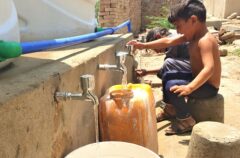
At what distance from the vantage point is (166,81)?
2758mm

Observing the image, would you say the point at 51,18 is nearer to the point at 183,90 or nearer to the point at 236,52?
the point at 183,90

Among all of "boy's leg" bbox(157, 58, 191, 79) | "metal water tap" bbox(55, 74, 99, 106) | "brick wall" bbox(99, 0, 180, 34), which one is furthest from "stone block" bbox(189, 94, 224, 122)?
"brick wall" bbox(99, 0, 180, 34)

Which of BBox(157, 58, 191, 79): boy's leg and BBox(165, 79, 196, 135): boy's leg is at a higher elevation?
BBox(157, 58, 191, 79): boy's leg

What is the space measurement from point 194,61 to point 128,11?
6.14 m

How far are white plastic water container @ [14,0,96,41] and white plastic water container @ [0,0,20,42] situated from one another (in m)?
0.70

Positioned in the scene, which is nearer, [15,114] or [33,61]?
[15,114]

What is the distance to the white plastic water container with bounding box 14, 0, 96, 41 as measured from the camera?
2172mm

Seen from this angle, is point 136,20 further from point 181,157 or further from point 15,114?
point 15,114

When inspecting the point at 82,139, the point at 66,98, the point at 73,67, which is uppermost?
the point at 73,67

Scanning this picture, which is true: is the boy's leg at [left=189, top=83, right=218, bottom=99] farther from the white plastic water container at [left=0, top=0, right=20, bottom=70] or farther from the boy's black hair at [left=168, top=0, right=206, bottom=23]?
the white plastic water container at [left=0, top=0, right=20, bottom=70]

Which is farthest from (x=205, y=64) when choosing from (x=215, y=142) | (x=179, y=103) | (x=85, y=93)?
(x=85, y=93)

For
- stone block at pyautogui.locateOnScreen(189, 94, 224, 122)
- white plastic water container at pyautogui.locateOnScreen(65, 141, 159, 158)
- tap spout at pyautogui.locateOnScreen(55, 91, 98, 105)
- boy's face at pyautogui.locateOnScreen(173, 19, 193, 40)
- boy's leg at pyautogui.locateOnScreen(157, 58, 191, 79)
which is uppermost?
boy's face at pyautogui.locateOnScreen(173, 19, 193, 40)

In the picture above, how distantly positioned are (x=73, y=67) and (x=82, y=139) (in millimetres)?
427

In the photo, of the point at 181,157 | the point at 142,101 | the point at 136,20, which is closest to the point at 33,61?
the point at 142,101
